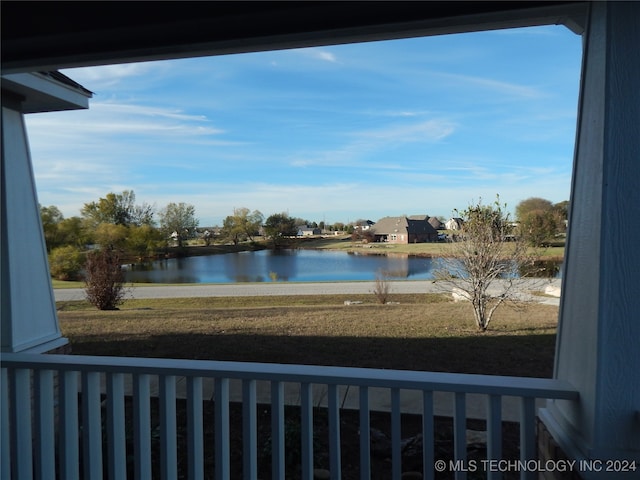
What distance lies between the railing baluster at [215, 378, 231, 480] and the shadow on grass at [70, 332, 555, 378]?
2333 millimetres

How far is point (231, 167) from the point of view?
8828mm

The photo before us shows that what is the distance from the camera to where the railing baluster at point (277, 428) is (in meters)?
1.38

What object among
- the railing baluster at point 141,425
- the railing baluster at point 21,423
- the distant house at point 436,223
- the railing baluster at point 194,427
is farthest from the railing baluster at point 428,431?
the distant house at point 436,223

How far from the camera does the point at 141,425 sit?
58.7 inches

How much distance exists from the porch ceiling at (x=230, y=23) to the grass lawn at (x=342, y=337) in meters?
2.98

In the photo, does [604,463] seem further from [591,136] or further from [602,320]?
[591,136]

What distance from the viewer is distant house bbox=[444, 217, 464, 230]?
554cm

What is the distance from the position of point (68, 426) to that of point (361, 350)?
3.00m

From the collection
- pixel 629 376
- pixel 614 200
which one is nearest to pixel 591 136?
pixel 614 200

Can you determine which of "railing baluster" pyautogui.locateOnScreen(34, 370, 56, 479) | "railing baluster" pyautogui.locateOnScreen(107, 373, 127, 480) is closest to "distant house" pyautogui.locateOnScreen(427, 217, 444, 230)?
"railing baluster" pyautogui.locateOnScreen(107, 373, 127, 480)

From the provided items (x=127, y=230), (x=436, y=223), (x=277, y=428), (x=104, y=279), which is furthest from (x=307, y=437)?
(x=127, y=230)

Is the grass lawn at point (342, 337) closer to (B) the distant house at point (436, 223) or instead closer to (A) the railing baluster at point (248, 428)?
(B) the distant house at point (436, 223)

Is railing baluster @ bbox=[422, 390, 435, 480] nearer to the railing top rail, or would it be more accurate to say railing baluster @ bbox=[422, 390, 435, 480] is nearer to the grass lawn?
the railing top rail

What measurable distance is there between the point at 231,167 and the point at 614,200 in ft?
27.5
